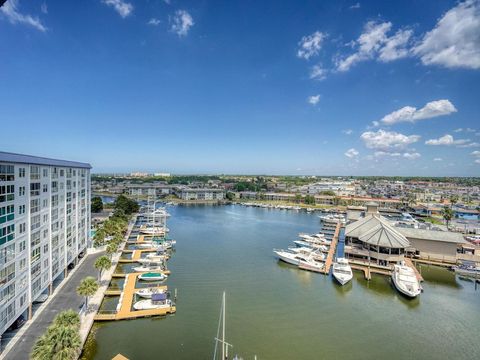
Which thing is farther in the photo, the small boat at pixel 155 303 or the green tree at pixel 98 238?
the green tree at pixel 98 238

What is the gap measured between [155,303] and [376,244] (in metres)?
32.9

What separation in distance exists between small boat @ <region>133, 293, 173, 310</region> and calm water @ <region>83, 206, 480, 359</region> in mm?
1364

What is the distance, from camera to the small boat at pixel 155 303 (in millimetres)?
27359

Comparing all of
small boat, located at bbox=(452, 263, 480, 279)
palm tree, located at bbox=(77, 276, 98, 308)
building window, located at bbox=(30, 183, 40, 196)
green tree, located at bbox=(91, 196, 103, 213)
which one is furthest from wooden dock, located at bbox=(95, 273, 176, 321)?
green tree, located at bbox=(91, 196, 103, 213)

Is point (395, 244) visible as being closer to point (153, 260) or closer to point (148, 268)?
point (148, 268)

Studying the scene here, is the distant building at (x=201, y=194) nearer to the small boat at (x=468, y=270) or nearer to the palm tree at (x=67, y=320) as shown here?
the small boat at (x=468, y=270)

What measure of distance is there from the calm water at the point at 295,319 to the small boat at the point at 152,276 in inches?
68.6

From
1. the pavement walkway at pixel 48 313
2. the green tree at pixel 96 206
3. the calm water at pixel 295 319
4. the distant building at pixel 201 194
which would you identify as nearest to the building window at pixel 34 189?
the pavement walkway at pixel 48 313

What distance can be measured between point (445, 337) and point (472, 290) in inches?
646

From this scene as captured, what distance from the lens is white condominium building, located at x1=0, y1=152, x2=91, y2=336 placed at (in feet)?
65.5

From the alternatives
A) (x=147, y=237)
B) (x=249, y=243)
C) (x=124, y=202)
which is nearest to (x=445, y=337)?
(x=249, y=243)

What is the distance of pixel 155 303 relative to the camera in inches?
1100

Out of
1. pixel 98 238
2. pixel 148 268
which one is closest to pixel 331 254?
pixel 148 268

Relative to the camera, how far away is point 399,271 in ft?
121
